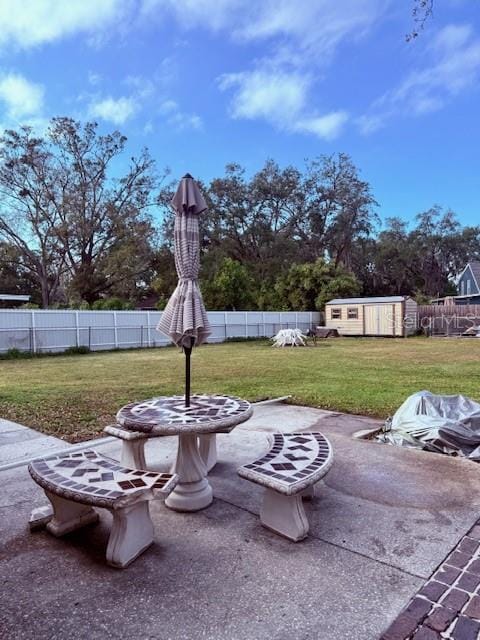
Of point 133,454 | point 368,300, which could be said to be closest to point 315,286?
point 368,300

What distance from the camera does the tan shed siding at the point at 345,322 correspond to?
72.2 ft

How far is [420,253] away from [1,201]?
3208 cm

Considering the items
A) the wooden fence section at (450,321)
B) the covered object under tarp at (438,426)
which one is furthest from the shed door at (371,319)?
the covered object under tarp at (438,426)

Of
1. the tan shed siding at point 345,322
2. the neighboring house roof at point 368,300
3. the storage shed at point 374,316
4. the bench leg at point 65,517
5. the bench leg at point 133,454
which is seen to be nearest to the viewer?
the bench leg at point 65,517

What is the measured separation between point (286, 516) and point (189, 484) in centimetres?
69

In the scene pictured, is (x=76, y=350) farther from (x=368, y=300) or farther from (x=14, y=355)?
(x=368, y=300)

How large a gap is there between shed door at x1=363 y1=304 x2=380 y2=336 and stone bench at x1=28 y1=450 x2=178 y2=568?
20.4 meters

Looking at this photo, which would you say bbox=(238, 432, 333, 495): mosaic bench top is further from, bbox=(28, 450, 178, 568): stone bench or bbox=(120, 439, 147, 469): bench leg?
bbox=(120, 439, 147, 469): bench leg

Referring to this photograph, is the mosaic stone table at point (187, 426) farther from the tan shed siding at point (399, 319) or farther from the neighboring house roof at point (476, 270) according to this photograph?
the neighboring house roof at point (476, 270)

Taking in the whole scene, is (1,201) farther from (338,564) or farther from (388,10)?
(338,564)

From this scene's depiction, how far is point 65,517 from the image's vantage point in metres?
2.35

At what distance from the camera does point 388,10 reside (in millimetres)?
3764

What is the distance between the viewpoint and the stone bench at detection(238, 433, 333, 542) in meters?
2.18

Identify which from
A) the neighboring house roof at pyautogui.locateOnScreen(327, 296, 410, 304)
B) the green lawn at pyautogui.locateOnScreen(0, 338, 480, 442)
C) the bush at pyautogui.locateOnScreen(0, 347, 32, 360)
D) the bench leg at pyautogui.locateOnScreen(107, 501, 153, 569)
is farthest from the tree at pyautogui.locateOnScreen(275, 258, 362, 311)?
the bench leg at pyautogui.locateOnScreen(107, 501, 153, 569)
